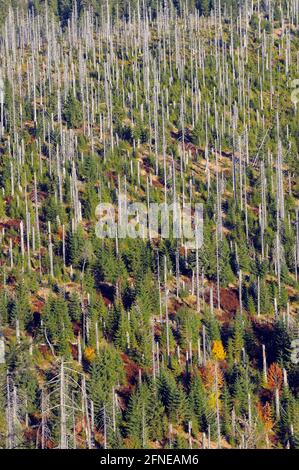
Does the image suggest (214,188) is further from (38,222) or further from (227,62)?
(227,62)

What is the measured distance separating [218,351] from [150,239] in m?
15.5

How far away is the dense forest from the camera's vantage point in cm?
5691

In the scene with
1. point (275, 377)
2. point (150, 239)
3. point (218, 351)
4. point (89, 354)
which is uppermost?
point (150, 239)

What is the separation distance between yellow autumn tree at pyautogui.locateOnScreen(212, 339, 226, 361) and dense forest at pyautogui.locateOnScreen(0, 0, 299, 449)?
0.13 m

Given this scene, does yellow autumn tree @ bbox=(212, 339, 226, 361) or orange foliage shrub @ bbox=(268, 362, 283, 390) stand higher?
yellow autumn tree @ bbox=(212, 339, 226, 361)

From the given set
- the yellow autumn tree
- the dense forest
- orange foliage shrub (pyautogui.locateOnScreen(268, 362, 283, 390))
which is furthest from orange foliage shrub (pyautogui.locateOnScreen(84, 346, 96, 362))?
orange foliage shrub (pyautogui.locateOnScreen(268, 362, 283, 390))

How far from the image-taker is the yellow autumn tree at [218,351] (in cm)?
6342

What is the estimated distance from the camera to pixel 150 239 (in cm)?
7606

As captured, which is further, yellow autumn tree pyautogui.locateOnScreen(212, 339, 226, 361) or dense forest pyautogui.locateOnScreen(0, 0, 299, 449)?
yellow autumn tree pyautogui.locateOnScreen(212, 339, 226, 361)

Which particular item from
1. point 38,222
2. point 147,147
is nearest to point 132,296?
point 38,222

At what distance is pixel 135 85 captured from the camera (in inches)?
4001

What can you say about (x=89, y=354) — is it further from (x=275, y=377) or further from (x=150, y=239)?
(x=150, y=239)

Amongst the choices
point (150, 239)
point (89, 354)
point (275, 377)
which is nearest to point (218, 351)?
point (275, 377)

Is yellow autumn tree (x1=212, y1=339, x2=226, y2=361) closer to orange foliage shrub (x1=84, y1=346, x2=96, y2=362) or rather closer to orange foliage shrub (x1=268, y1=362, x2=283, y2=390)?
orange foliage shrub (x1=268, y1=362, x2=283, y2=390)
